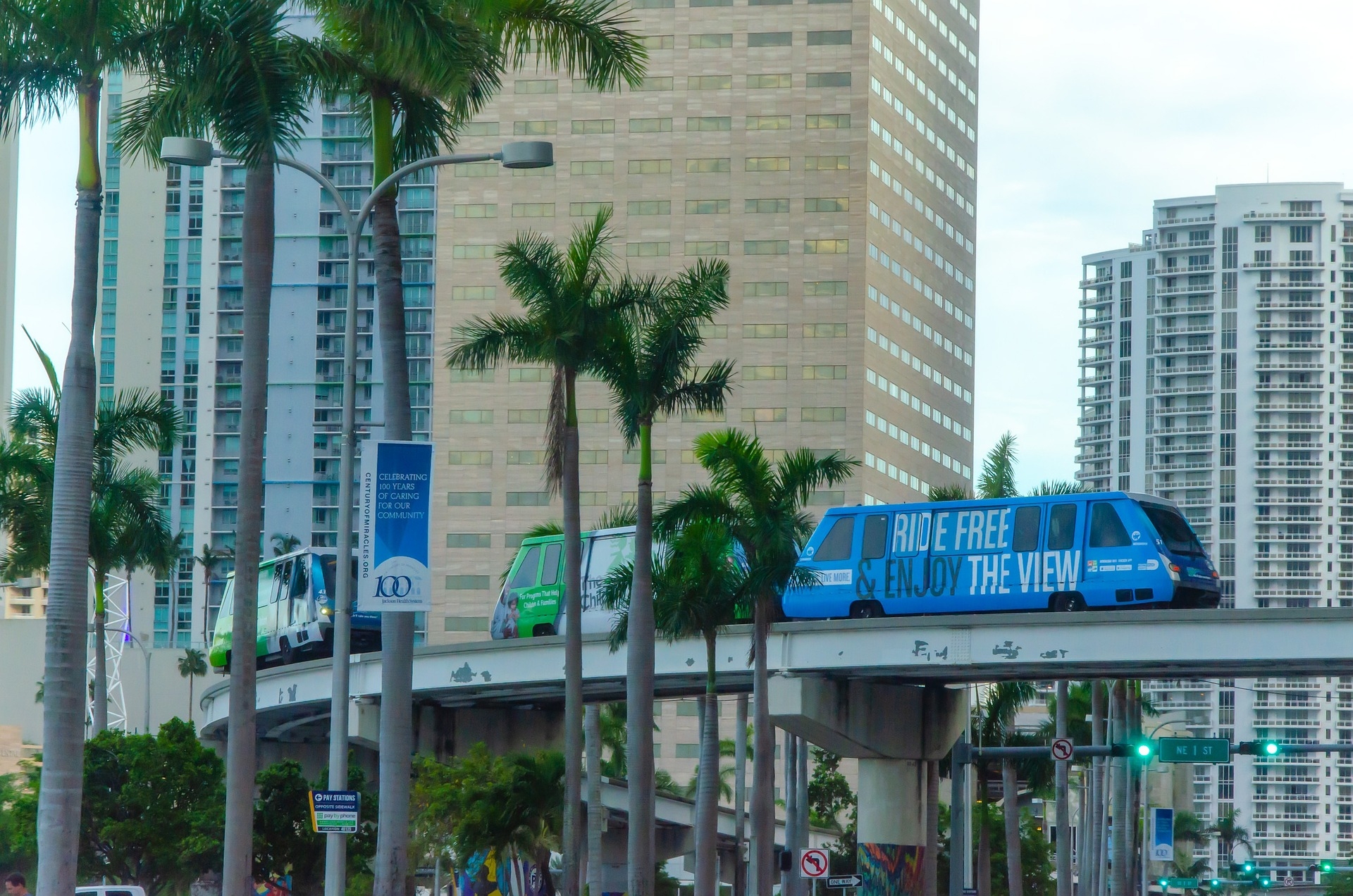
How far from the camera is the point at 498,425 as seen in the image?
138625mm

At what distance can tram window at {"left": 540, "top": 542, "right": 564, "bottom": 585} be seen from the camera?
4750cm

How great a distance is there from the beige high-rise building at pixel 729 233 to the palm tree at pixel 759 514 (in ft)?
304

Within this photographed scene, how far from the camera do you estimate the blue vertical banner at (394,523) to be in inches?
826

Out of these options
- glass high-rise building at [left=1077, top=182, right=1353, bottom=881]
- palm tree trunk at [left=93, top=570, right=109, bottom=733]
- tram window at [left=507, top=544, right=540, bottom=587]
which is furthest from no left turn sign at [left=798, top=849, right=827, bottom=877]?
glass high-rise building at [left=1077, top=182, right=1353, bottom=881]

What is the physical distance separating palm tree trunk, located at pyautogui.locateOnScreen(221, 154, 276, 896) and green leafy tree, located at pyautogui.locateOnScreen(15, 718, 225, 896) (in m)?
22.0

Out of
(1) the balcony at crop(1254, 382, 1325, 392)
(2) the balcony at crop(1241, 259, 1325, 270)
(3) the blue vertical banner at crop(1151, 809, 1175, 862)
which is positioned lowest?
(3) the blue vertical banner at crop(1151, 809, 1175, 862)

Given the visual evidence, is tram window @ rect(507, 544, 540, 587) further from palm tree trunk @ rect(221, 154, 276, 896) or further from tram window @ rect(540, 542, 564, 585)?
palm tree trunk @ rect(221, 154, 276, 896)

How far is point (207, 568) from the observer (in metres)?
139

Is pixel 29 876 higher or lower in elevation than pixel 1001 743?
lower

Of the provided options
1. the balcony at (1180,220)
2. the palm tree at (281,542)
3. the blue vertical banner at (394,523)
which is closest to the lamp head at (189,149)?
the blue vertical banner at (394,523)

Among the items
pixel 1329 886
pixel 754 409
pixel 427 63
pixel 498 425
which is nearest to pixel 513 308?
pixel 498 425

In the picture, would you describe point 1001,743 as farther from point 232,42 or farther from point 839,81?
point 839,81

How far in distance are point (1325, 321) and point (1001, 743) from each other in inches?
5599

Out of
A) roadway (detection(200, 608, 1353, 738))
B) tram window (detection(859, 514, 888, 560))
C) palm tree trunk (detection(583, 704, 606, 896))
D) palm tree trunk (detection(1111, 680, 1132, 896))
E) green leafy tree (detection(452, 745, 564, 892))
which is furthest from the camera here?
palm tree trunk (detection(1111, 680, 1132, 896))
